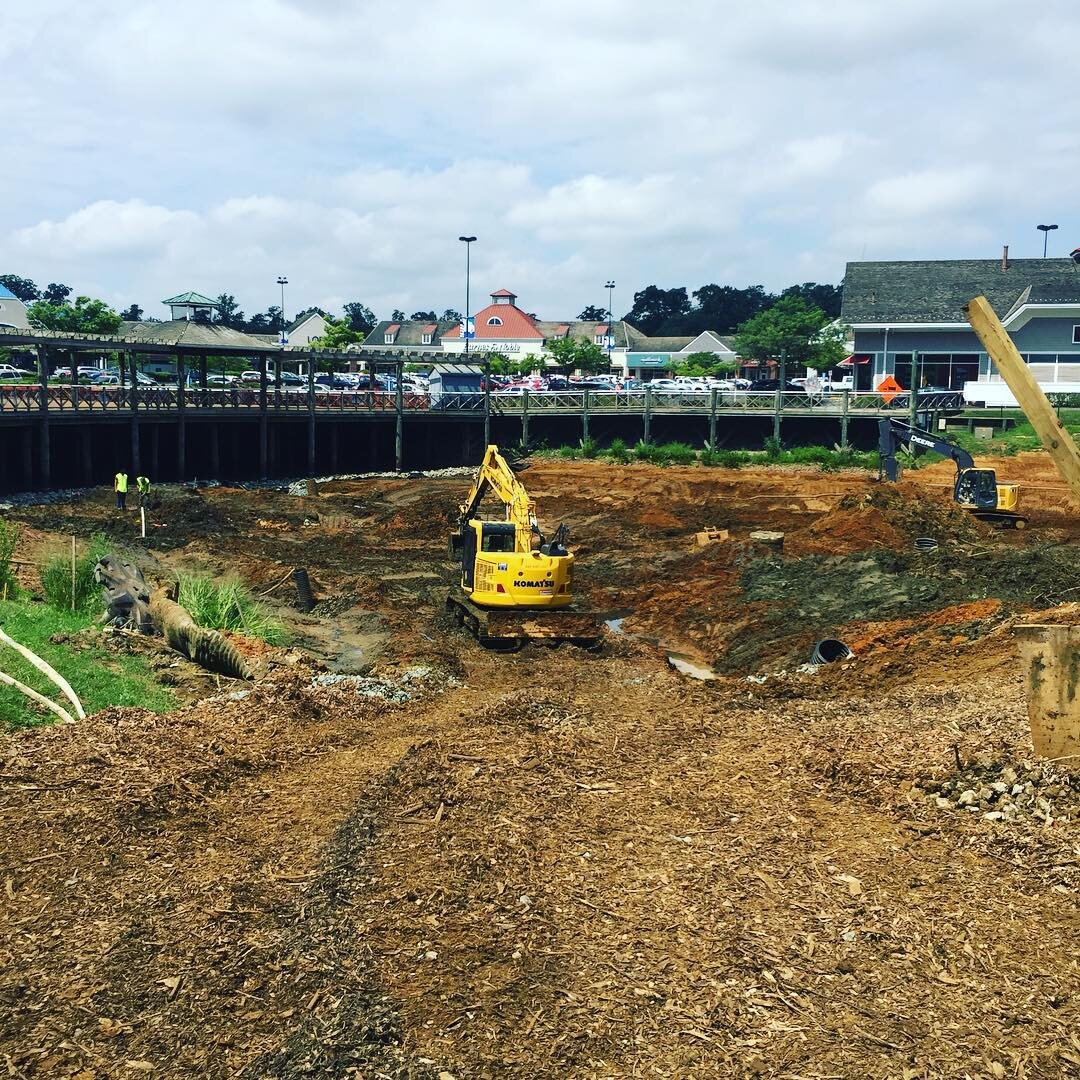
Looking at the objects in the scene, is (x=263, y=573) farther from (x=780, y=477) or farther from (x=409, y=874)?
(x=780, y=477)

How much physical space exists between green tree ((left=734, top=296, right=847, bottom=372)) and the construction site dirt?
77.8 m

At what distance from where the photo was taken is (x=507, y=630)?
2255 centimetres

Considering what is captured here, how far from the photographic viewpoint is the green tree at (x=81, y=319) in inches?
3713

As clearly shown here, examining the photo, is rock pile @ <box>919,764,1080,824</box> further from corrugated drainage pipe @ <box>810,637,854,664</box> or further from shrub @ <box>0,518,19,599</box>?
shrub @ <box>0,518,19,599</box>

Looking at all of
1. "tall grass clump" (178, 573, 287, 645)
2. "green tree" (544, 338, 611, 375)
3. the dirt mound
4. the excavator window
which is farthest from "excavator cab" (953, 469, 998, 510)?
"green tree" (544, 338, 611, 375)

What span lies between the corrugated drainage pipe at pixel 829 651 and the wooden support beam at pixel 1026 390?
9655mm

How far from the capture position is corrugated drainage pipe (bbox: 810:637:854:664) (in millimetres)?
20297

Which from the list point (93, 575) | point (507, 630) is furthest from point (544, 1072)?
point (93, 575)

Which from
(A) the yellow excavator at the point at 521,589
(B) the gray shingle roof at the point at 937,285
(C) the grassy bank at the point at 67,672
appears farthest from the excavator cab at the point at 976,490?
(B) the gray shingle roof at the point at 937,285

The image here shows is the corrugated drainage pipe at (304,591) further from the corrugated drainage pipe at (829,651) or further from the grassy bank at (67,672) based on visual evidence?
the corrugated drainage pipe at (829,651)

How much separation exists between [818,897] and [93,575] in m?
16.1

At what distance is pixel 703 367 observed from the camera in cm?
10606

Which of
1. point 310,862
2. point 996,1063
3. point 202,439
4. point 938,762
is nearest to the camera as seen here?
point 996,1063

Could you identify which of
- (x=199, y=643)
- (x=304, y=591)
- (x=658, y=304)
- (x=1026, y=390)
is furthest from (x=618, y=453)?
(x=658, y=304)
